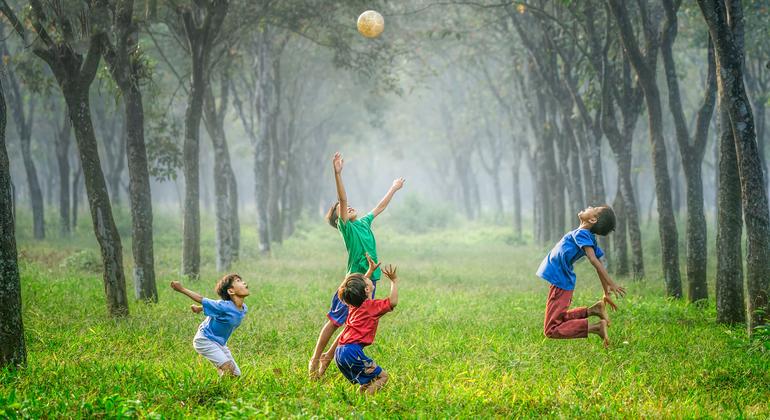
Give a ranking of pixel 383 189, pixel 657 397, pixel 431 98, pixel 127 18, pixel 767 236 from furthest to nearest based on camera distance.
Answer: pixel 383 189
pixel 431 98
pixel 127 18
pixel 767 236
pixel 657 397

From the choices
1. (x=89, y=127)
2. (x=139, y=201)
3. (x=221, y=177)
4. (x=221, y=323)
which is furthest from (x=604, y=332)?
(x=221, y=177)

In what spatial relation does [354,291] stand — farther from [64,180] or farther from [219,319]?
[64,180]

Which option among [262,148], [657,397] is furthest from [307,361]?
[262,148]

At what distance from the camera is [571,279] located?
7.57 meters

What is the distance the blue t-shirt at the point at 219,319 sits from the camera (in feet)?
19.9

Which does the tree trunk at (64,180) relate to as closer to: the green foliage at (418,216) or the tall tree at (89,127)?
the tall tree at (89,127)

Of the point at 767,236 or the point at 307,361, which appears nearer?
the point at 307,361

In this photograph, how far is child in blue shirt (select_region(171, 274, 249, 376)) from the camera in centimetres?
599

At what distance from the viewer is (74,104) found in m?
9.21

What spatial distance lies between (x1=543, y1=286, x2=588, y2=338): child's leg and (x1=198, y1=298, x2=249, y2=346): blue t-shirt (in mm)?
3548

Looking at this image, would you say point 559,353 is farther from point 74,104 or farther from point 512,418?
point 74,104

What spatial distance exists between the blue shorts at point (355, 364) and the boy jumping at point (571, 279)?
8.81 ft

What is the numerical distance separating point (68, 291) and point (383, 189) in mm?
98361

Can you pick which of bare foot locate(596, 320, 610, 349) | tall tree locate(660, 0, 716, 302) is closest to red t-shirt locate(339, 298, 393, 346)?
bare foot locate(596, 320, 610, 349)
